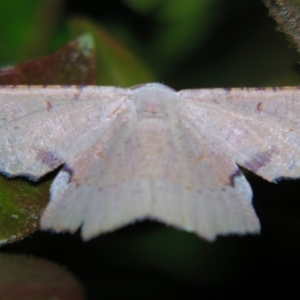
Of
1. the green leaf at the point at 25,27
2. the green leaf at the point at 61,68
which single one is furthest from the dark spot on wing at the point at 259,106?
the green leaf at the point at 25,27

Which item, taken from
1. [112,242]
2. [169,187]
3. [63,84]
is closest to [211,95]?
[169,187]

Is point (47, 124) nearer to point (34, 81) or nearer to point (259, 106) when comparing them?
point (34, 81)

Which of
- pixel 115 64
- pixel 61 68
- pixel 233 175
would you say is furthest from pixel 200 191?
pixel 115 64

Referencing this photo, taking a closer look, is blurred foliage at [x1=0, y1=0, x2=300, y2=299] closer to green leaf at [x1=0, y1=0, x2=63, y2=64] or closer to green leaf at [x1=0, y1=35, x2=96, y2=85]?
green leaf at [x1=0, y1=0, x2=63, y2=64]

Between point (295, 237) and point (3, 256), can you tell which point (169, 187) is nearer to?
point (3, 256)

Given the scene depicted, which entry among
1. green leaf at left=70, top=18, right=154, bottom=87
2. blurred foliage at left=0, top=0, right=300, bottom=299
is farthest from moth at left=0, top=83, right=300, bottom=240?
green leaf at left=70, top=18, right=154, bottom=87

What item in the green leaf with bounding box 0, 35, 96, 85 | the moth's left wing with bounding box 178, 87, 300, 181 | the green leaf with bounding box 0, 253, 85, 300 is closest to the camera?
the green leaf with bounding box 0, 253, 85, 300
